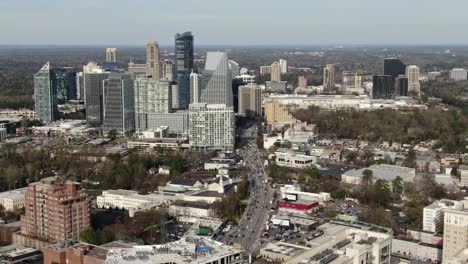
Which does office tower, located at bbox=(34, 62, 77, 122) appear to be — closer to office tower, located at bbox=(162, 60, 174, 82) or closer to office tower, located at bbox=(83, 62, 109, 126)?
office tower, located at bbox=(83, 62, 109, 126)

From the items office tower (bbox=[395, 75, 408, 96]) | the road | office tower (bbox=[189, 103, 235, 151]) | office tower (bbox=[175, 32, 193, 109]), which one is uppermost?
office tower (bbox=[175, 32, 193, 109])

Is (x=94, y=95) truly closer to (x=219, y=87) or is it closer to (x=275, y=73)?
(x=219, y=87)

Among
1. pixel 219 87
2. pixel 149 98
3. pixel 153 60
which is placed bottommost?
pixel 149 98

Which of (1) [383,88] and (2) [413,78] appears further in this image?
(2) [413,78]

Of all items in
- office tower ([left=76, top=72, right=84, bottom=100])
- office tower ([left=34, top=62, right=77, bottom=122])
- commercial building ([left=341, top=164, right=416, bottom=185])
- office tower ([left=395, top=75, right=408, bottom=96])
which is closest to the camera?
commercial building ([left=341, top=164, right=416, bottom=185])

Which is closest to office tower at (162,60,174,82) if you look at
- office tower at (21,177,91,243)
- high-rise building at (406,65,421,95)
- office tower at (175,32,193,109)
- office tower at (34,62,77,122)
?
office tower at (175,32,193,109)

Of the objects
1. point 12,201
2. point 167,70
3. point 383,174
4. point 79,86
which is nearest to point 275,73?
point 167,70
